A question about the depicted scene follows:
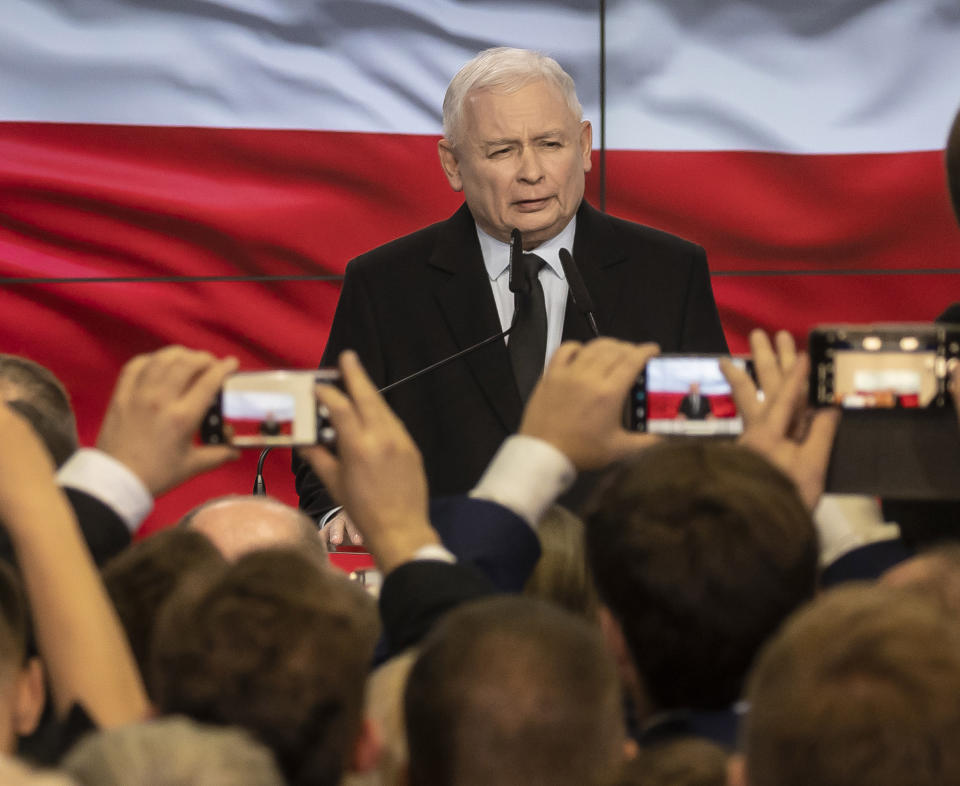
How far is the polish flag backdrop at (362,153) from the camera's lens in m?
3.41

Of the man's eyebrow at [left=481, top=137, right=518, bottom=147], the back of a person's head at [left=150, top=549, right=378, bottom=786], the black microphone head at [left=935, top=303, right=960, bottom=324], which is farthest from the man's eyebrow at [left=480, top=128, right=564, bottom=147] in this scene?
the back of a person's head at [left=150, top=549, right=378, bottom=786]

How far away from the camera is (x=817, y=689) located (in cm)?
68

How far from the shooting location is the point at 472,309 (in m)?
2.14

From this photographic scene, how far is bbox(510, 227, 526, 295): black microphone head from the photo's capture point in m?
1.85

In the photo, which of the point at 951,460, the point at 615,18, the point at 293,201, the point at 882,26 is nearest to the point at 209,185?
the point at 293,201

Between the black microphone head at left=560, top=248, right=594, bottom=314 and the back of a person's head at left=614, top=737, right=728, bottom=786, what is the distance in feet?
3.26

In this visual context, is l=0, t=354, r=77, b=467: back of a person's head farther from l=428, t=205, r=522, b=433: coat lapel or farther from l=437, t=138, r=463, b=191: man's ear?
l=437, t=138, r=463, b=191: man's ear

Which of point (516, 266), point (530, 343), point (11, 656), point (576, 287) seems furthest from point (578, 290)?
point (11, 656)

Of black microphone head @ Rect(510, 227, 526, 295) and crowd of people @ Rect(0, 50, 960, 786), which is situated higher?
black microphone head @ Rect(510, 227, 526, 295)

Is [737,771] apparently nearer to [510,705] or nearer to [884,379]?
[510,705]

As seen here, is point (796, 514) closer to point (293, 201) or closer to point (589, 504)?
point (589, 504)

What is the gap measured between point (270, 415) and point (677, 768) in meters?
0.55

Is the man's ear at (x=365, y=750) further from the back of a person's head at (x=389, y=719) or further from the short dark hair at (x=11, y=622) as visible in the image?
the short dark hair at (x=11, y=622)

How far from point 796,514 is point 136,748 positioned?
A: 468 millimetres
